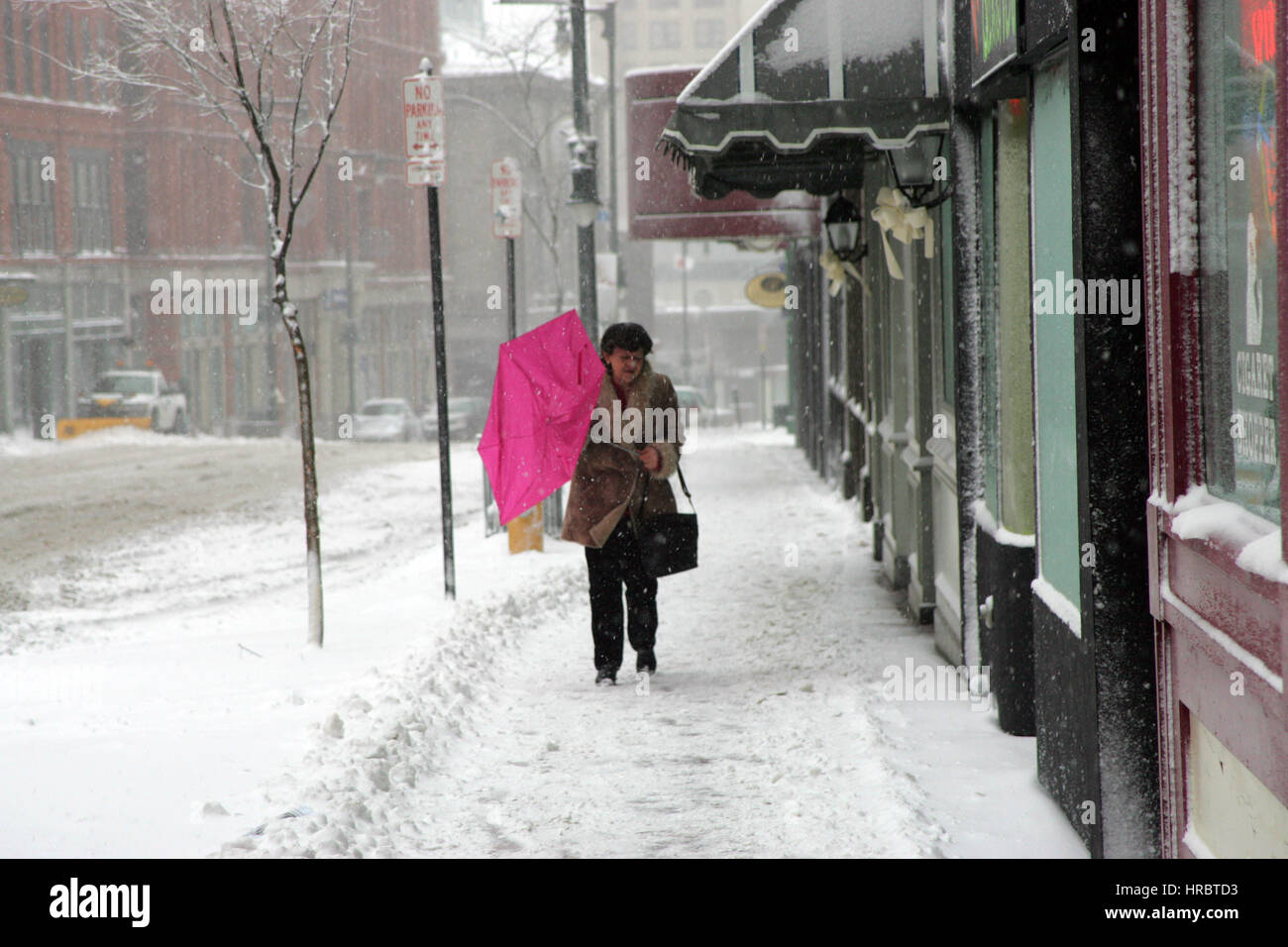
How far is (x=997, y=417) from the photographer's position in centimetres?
656

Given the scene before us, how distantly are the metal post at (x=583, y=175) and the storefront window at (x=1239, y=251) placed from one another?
34.9ft

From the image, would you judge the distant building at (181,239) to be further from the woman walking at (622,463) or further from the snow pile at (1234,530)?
the snow pile at (1234,530)

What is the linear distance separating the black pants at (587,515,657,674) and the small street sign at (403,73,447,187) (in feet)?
11.3

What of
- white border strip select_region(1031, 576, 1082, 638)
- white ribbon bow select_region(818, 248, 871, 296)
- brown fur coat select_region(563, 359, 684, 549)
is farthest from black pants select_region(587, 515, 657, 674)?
white ribbon bow select_region(818, 248, 871, 296)

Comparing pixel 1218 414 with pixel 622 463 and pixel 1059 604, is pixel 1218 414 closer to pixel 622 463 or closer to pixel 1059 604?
pixel 1059 604

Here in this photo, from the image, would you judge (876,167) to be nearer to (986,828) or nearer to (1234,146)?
(986,828)

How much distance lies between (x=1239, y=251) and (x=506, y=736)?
164 inches

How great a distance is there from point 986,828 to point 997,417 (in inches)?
84.9

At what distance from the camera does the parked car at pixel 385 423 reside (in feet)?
130

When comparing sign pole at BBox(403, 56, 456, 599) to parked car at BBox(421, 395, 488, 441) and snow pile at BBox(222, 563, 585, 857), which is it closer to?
snow pile at BBox(222, 563, 585, 857)

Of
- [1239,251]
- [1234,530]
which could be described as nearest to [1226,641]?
[1234,530]

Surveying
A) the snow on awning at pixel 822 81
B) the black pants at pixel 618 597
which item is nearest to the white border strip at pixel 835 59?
the snow on awning at pixel 822 81

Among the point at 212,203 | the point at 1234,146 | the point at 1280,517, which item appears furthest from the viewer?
the point at 212,203
